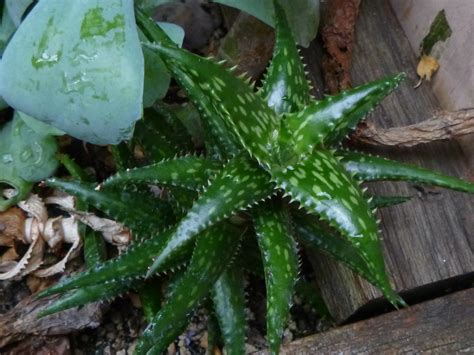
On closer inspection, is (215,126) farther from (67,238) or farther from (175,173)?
(67,238)

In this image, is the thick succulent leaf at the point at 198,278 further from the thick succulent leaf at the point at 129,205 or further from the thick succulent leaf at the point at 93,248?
the thick succulent leaf at the point at 93,248

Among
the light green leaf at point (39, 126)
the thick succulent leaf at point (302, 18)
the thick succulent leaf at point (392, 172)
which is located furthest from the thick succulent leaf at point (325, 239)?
the light green leaf at point (39, 126)

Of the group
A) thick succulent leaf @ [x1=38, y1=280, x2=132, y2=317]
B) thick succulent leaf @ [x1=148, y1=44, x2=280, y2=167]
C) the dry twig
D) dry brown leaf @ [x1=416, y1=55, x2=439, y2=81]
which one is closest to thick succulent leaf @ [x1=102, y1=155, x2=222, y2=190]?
thick succulent leaf @ [x1=148, y1=44, x2=280, y2=167]

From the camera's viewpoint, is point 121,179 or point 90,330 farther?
point 90,330

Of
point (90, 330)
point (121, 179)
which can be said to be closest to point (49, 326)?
point (90, 330)

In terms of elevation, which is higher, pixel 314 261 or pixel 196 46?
pixel 196 46

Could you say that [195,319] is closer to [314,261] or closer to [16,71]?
[314,261]

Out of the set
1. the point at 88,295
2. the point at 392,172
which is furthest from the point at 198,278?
the point at 392,172
